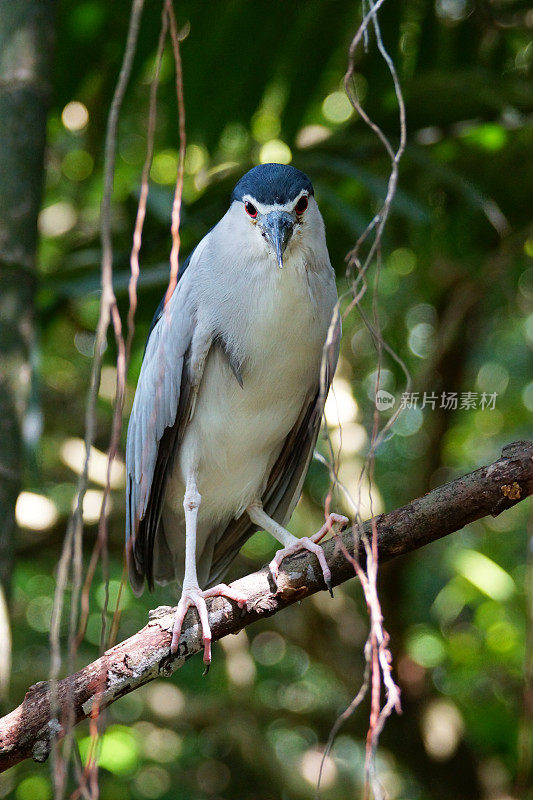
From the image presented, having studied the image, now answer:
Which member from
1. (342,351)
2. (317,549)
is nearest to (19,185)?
(317,549)

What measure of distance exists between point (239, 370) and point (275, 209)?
1.67 feet

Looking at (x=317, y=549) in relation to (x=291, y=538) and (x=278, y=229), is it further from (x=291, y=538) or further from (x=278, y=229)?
(x=278, y=229)

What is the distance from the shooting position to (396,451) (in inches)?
234

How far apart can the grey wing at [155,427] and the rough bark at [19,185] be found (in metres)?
0.40

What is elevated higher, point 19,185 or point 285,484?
point 19,185

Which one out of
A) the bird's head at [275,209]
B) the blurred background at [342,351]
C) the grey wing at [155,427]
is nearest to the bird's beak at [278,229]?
the bird's head at [275,209]

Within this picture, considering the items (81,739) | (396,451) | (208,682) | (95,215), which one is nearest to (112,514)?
(81,739)

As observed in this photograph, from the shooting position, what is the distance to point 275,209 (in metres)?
2.50

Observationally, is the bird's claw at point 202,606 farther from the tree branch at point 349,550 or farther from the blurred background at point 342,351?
the blurred background at point 342,351

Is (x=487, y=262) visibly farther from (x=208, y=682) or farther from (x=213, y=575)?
(x=208, y=682)

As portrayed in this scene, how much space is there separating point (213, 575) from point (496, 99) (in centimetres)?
212

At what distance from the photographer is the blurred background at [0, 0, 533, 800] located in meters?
3.20

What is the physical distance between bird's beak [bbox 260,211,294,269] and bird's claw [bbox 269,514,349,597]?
77cm

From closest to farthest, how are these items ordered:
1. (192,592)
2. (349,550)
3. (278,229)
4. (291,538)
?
(349,550) → (192,592) → (278,229) → (291,538)
